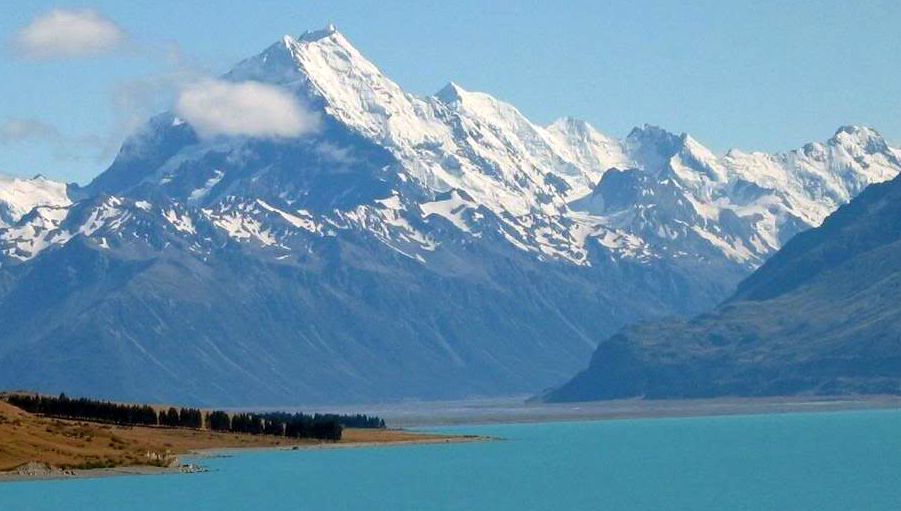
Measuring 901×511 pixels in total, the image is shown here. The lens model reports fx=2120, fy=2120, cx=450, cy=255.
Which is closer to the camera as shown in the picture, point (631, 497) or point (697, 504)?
point (697, 504)

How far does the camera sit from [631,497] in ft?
655

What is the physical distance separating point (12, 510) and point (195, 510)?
16.7 m

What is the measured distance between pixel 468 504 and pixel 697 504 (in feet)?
72.2

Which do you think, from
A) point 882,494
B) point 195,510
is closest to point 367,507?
point 195,510

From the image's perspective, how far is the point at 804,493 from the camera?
648ft

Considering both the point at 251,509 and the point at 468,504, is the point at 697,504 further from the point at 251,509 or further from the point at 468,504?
the point at 251,509

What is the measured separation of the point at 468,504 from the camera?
19600cm

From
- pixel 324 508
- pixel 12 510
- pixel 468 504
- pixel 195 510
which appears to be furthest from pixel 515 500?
pixel 12 510

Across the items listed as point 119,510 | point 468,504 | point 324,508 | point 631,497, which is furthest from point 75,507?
point 631,497

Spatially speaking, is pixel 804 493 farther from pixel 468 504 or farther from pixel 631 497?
pixel 468 504

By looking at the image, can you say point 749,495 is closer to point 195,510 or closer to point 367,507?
point 367,507

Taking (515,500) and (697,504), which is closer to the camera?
(697,504)

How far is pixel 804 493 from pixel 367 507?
40690 millimetres

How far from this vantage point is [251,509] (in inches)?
7672
